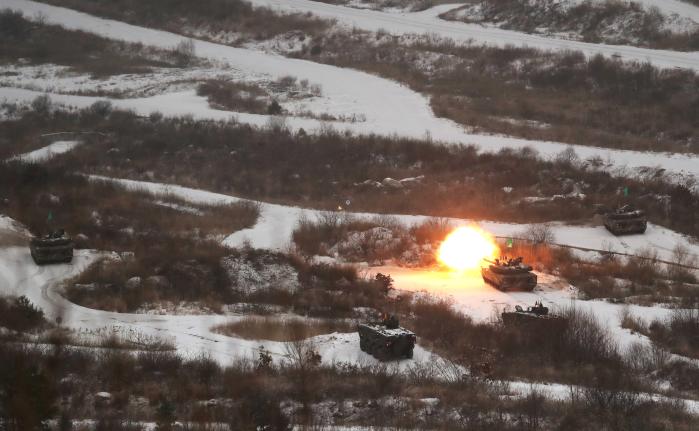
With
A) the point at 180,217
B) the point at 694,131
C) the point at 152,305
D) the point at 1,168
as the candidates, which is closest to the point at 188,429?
the point at 152,305

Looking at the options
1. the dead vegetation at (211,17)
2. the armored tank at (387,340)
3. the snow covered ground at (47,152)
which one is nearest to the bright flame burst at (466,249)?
the armored tank at (387,340)

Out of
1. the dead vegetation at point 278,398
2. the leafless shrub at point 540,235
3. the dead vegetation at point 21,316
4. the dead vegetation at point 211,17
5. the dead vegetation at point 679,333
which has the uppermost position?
the dead vegetation at point 211,17

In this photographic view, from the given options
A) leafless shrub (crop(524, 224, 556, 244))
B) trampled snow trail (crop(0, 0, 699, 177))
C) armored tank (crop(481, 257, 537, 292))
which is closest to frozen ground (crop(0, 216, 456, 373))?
armored tank (crop(481, 257, 537, 292))

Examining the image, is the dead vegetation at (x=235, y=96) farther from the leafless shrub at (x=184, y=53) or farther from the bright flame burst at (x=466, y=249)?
the bright flame burst at (x=466, y=249)

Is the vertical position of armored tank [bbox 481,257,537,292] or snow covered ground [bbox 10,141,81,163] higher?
armored tank [bbox 481,257,537,292]

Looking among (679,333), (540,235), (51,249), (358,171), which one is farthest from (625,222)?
(51,249)

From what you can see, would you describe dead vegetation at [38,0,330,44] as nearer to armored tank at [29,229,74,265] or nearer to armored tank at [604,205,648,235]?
armored tank at [604,205,648,235]
